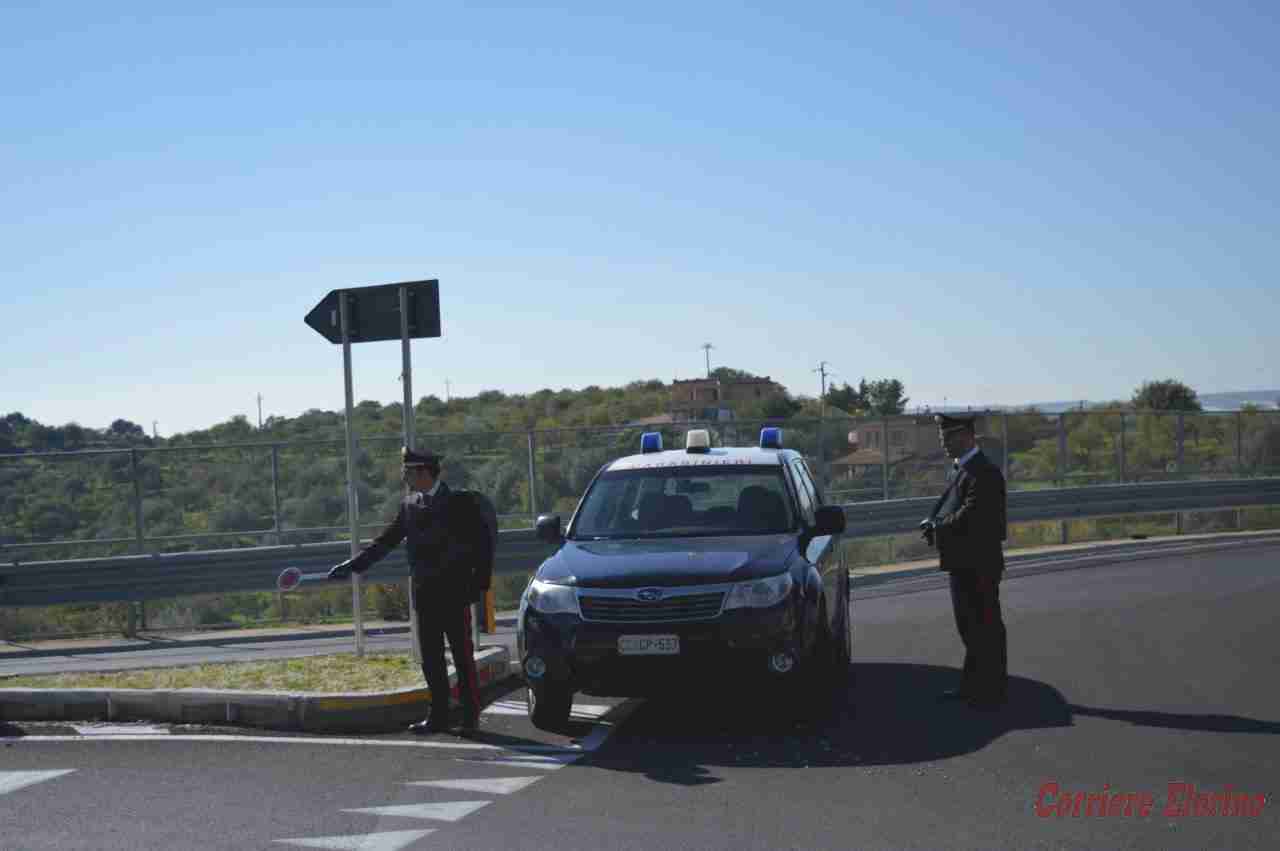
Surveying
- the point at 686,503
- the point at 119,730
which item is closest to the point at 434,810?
the point at 119,730

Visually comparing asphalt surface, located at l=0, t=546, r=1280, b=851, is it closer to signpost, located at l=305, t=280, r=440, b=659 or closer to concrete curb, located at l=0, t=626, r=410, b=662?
signpost, located at l=305, t=280, r=440, b=659

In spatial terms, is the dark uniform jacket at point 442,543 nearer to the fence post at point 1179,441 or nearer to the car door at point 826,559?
the car door at point 826,559

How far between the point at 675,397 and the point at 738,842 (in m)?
44.4

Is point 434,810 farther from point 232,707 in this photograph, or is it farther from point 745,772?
point 232,707

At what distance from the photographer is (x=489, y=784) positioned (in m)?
7.91

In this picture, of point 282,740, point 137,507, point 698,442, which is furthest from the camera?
point 137,507

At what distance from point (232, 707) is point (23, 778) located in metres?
1.76

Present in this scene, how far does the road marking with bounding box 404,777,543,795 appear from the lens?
7.75m

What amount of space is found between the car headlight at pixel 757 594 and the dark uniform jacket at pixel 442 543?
1791 mm

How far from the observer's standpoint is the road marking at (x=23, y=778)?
318 inches

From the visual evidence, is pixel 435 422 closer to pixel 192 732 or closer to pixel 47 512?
pixel 47 512

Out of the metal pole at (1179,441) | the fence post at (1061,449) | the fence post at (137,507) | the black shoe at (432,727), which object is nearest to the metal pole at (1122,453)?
the metal pole at (1179,441)

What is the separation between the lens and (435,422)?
4419cm

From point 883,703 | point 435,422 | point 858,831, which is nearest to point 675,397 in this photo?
point 435,422
